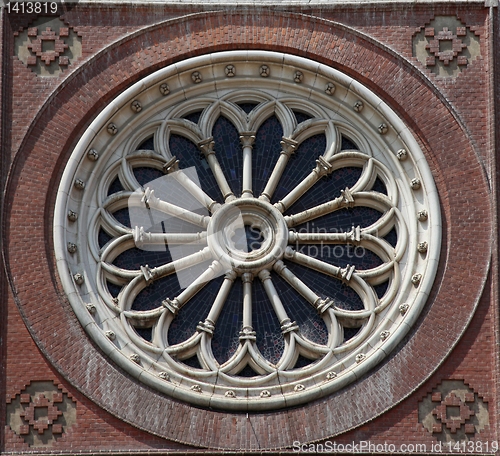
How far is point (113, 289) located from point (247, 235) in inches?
102

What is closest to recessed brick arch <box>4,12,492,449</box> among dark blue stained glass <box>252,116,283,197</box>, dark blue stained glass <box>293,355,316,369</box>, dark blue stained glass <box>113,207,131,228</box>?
dark blue stained glass <box>293,355,316,369</box>

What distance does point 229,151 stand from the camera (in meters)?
33.1

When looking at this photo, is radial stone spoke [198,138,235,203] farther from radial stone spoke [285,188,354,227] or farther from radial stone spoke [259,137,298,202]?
radial stone spoke [285,188,354,227]

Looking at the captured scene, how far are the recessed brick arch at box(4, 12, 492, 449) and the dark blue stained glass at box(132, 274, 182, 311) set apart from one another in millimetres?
1390

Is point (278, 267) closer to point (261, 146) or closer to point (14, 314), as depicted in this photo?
point (261, 146)

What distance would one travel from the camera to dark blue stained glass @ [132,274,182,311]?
32.1 meters

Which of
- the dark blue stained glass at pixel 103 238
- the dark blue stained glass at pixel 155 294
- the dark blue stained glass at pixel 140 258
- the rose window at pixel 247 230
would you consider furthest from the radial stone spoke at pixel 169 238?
the dark blue stained glass at pixel 155 294

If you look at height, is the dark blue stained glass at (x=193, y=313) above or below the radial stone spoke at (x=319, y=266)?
below

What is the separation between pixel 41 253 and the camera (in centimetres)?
3155

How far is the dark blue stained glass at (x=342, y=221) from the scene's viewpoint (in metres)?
32.6

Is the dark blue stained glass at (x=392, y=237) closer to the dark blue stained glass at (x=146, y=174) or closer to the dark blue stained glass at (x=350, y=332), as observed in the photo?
the dark blue stained glass at (x=350, y=332)

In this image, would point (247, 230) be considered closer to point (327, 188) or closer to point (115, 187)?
point (327, 188)

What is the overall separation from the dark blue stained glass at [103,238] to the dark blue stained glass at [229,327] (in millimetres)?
2404

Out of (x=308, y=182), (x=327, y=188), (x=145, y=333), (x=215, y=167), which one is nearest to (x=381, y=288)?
(x=327, y=188)
